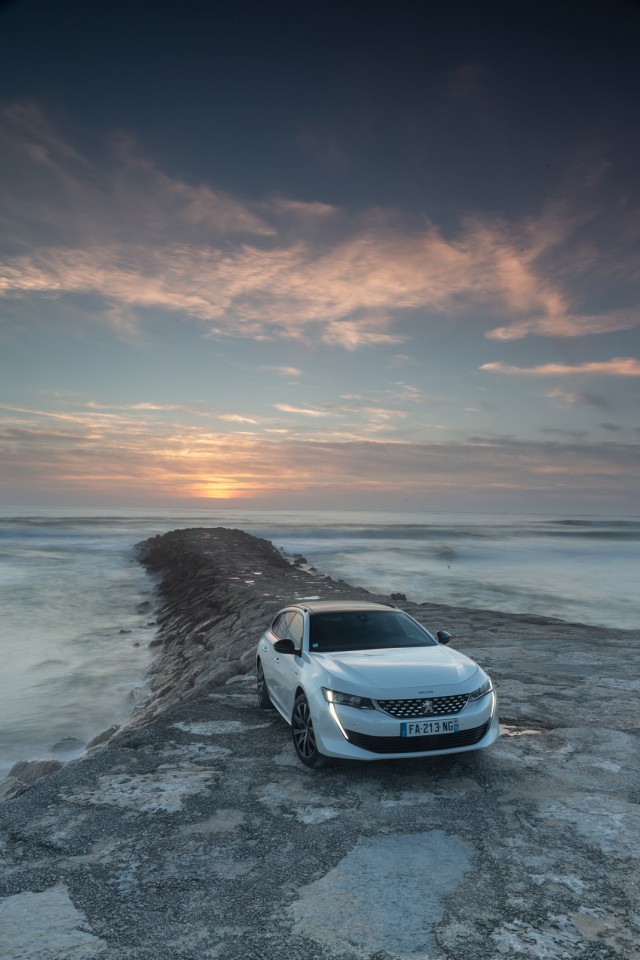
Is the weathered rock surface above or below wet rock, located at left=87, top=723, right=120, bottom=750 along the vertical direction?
above

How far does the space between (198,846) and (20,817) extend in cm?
171

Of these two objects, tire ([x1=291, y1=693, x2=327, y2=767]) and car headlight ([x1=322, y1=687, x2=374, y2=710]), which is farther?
tire ([x1=291, y1=693, x2=327, y2=767])

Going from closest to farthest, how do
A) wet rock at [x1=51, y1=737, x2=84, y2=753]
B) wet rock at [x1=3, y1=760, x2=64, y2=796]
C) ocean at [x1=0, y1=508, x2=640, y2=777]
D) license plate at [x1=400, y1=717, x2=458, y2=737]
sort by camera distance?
1. license plate at [x1=400, y1=717, x2=458, y2=737]
2. wet rock at [x1=3, y1=760, x2=64, y2=796]
3. wet rock at [x1=51, y1=737, x2=84, y2=753]
4. ocean at [x1=0, y1=508, x2=640, y2=777]

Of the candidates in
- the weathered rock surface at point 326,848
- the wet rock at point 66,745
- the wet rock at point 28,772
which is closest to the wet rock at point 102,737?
the wet rock at point 66,745

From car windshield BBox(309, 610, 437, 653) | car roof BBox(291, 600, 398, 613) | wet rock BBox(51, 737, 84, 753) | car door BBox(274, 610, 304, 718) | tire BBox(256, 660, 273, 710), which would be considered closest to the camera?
car door BBox(274, 610, 304, 718)

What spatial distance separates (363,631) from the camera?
7.50m

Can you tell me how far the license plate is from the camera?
5730 mm

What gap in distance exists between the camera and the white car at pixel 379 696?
5.77 meters

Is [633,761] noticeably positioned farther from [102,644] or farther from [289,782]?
[102,644]

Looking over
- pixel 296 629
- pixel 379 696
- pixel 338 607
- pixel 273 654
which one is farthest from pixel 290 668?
pixel 379 696

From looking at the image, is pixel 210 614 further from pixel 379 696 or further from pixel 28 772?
pixel 379 696

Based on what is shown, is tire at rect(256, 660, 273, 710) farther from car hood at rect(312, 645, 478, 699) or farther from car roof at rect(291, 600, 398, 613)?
car hood at rect(312, 645, 478, 699)

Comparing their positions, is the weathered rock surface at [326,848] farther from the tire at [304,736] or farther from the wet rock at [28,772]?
the wet rock at [28,772]

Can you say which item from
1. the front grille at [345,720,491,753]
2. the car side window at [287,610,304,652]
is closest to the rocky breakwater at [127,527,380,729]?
the car side window at [287,610,304,652]
